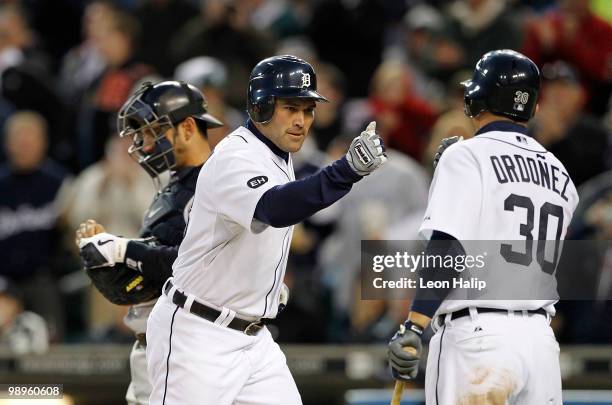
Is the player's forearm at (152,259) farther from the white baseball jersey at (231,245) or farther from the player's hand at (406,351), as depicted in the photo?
the player's hand at (406,351)

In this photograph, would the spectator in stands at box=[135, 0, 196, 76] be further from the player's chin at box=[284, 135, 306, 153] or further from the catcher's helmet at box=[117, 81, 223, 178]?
the player's chin at box=[284, 135, 306, 153]

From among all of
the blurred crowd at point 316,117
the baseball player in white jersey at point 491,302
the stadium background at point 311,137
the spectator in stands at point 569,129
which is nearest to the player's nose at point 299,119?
the baseball player in white jersey at point 491,302

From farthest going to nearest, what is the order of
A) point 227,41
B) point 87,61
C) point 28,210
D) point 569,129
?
point 87,61
point 227,41
point 28,210
point 569,129

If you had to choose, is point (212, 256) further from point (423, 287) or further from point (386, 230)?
point (386, 230)

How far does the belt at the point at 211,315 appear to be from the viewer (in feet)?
15.7

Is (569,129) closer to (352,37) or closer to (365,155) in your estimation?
(352,37)

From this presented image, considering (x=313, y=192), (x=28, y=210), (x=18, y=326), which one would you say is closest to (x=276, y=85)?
(x=313, y=192)

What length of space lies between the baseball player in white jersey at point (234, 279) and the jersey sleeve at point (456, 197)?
58cm

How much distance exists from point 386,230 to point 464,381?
12.0 feet

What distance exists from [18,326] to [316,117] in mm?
3038

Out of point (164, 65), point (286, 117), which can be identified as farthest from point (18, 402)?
point (164, 65)

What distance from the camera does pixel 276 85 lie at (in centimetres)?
475

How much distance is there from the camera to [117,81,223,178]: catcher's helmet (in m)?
5.47

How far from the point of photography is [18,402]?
629 centimetres
